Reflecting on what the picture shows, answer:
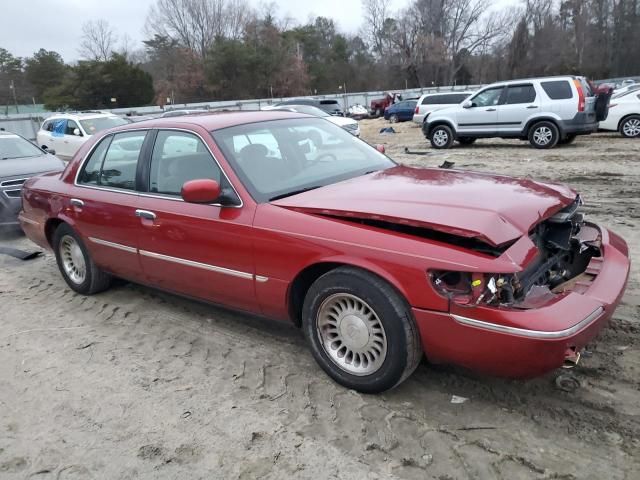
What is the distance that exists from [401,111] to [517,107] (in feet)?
53.3

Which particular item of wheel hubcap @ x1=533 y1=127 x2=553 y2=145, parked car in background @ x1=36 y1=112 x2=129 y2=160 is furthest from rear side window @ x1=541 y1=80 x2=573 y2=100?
parked car in background @ x1=36 y1=112 x2=129 y2=160

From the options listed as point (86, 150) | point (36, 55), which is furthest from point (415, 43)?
point (86, 150)

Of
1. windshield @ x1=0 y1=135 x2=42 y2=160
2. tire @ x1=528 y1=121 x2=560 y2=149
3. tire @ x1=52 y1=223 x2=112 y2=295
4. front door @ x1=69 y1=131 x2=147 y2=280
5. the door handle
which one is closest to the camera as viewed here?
the door handle

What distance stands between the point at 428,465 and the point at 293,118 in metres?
2.91

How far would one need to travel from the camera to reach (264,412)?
9.89 ft

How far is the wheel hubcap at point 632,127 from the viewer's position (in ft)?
45.4

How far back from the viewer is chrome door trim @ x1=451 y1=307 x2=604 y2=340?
8.07ft

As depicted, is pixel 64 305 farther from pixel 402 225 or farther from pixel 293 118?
pixel 402 225

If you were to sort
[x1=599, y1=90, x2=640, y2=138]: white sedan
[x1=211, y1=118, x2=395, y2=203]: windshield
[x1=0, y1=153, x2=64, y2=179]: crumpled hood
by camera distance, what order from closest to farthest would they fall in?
1. [x1=211, y1=118, x2=395, y2=203]: windshield
2. [x1=0, y1=153, x2=64, y2=179]: crumpled hood
3. [x1=599, y1=90, x2=640, y2=138]: white sedan

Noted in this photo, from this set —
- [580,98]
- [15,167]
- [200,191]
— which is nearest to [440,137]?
[580,98]

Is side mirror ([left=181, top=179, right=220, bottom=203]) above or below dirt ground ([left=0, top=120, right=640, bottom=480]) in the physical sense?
above

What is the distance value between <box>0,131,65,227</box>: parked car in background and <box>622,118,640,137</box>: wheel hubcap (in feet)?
45.2

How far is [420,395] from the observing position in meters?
3.07

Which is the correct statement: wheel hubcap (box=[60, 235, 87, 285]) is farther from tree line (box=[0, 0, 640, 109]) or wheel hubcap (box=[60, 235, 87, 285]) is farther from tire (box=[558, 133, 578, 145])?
tree line (box=[0, 0, 640, 109])
